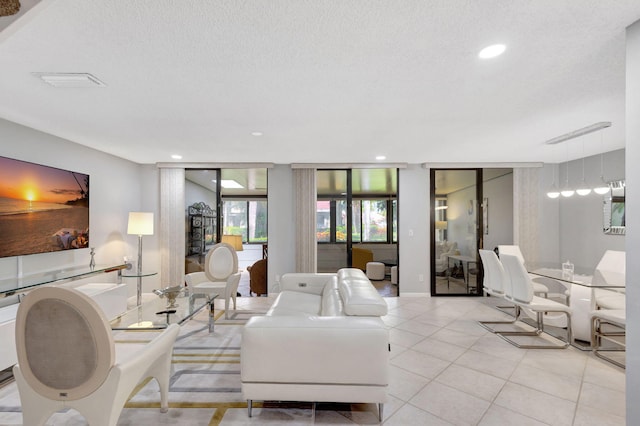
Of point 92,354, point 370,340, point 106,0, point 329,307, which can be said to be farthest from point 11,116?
point 370,340

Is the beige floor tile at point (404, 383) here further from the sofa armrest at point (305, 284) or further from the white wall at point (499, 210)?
the white wall at point (499, 210)

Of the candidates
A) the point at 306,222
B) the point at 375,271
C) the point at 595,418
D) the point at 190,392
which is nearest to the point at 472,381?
the point at 595,418

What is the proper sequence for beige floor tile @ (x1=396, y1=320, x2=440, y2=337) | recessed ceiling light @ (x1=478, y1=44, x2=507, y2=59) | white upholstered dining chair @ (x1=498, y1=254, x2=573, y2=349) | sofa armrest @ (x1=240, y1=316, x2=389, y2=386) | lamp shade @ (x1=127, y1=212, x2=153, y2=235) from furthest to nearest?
1. lamp shade @ (x1=127, y1=212, x2=153, y2=235)
2. beige floor tile @ (x1=396, y1=320, x2=440, y2=337)
3. white upholstered dining chair @ (x1=498, y1=254, x2=573, y2=349)
4. sofa armrest @ (x1=240, y1=316, x2=389, y2=386)
5. recessed ceiling light @ (x1=478, y1=44, x2=507, y2=59)

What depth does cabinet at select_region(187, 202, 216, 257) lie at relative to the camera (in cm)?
583

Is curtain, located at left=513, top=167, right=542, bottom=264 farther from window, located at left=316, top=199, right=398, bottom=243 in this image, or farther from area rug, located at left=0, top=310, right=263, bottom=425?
area rug, located at left=0, top=310, right=263, bottom=425

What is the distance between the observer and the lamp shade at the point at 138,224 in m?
4.66

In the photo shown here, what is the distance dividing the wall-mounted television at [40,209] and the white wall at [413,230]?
4.89 m

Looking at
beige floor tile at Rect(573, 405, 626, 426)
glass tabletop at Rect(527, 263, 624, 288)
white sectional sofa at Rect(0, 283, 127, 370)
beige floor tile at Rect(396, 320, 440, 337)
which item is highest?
glass tabletop at Rect(527, 263, 624, 288)

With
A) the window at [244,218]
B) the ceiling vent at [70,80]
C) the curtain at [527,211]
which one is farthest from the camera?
the window at [244,218]

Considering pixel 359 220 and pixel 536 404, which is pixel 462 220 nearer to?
pixel 359 220

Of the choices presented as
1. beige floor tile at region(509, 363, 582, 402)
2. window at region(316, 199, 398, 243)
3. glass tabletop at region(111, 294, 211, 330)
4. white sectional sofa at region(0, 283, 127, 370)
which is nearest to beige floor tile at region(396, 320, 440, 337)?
beige floor tile at region(509, 363, 582, 402)

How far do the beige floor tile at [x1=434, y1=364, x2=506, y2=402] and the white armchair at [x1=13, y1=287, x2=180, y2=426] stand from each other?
2365 mm

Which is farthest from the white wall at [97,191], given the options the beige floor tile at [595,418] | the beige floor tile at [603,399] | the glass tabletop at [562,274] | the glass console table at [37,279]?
the glass tabletop at [562,274]

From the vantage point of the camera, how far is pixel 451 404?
2.23 metres
